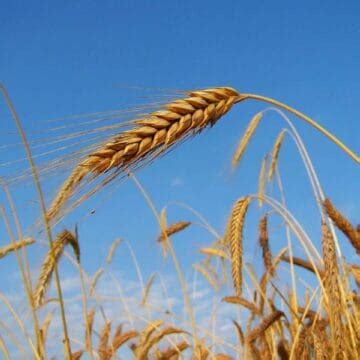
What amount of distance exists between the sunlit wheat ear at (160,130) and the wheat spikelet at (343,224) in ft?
3.94

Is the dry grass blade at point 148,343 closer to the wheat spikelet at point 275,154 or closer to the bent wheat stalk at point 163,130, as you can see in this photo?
the wheat spikelet at point 275,154

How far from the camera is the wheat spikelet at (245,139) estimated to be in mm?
3928

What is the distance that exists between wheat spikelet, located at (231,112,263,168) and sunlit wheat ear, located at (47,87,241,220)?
195 cm

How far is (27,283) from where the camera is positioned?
1.96 metres

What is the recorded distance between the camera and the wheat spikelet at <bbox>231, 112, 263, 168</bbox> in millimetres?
3928

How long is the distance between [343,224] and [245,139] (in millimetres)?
1314

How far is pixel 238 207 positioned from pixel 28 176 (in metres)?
1.64

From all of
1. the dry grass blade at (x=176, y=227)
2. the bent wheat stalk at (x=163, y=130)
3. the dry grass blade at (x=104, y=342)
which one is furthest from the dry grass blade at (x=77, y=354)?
the bent wheat stalk at (x=163, y=130)

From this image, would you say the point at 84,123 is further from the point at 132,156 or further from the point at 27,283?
the point at 27,283

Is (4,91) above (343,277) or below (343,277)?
above

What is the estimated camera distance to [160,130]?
1.76 meters

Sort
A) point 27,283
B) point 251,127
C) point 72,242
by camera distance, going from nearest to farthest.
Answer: point 27,283, point 72,242, point 251,127

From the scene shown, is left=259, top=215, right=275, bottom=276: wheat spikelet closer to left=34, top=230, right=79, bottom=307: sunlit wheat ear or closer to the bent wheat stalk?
left=34, top=230, right=79, bottom=307: sunlit wheat ear

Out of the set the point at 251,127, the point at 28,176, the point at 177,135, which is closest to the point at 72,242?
the point at 28,176
